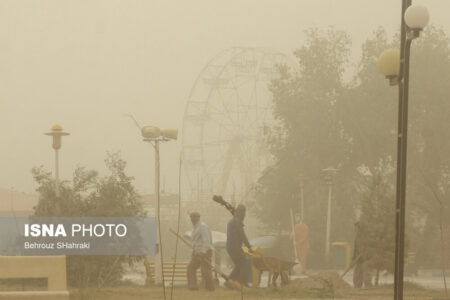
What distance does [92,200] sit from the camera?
13.5 m

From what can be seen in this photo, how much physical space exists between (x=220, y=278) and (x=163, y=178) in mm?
3403

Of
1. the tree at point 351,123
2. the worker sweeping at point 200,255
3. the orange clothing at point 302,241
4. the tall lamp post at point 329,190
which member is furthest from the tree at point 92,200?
the tree at point 351,123

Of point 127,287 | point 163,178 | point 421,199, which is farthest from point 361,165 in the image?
point 127,287

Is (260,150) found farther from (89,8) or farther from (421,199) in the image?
(89,8)

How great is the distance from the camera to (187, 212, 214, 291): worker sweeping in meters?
13.0

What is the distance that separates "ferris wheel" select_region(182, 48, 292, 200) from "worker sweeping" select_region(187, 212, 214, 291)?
14.8 feet

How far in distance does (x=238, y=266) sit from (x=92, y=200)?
255cm

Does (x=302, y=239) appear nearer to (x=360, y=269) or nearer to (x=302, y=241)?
(x=302, y=241)

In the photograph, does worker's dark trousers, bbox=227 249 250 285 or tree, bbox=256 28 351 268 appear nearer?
worker's dark trousers, bbox=227 249 250 285

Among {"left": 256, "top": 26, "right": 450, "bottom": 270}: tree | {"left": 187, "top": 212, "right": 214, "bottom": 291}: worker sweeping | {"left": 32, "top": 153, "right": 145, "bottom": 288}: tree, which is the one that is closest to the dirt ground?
{"left": 187, "top": 212, "right": 214, "bottom": 291}: worker sweeping

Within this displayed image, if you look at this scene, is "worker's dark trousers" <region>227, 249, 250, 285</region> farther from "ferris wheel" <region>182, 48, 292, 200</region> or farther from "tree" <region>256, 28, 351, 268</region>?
"tree" <region>256, 28, 351, 268</region>

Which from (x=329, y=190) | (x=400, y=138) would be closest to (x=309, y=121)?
(x=329, y=190)

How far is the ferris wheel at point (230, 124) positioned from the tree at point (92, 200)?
4.14 m

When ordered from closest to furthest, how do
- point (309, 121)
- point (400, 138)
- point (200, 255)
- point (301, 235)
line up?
point (400, 138), point (200, 255), point (301, 235), point (309, 121)
